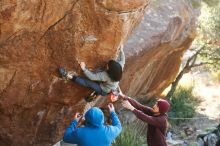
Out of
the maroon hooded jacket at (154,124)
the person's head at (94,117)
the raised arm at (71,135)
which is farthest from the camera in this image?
the maroon hooded jacket at (154,124)

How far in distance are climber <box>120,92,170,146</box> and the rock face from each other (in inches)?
38.5

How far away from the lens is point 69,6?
698 centimetres

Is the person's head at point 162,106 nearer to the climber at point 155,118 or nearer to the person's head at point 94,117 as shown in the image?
the climber at point 155,118

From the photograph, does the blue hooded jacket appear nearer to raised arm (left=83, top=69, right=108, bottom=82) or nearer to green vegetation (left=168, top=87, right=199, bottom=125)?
raised arm (left=83, top=69, right=108, bottom=82)

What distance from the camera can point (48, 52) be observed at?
7410 millimetres

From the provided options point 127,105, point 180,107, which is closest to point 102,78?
point 127,105

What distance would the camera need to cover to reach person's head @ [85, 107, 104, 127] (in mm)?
6078

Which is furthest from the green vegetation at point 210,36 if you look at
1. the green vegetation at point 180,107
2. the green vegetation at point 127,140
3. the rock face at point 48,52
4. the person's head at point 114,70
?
the person's head at point 114,70

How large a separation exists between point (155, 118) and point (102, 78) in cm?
108

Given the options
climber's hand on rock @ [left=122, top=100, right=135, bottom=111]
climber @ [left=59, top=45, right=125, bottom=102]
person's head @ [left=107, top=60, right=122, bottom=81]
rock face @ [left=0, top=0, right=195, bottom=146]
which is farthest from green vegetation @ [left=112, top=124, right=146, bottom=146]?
person's head @ [left=107, top=60, right=122, bottom=81]

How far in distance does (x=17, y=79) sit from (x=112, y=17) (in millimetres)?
1872

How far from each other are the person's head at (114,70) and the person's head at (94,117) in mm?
1380

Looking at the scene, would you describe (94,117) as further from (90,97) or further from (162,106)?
(90,97)

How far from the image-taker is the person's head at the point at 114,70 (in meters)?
7.41
